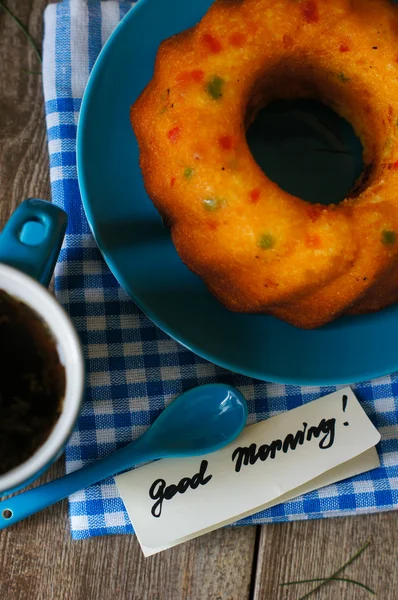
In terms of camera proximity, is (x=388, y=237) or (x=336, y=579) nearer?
(x=388, y=237)

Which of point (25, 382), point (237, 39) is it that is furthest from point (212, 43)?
point (25, 382)

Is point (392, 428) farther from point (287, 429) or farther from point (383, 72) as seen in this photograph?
point (383, 72)

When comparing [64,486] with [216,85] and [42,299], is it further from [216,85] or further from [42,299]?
[216,85]

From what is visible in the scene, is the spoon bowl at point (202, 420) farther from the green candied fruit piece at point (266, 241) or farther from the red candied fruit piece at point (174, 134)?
the red candied fruit piece at point (174, 134)

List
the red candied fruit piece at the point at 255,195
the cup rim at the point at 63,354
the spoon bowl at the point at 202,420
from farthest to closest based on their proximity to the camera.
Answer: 1. the spoon bowl at the point at 202,420
2. the red candied fruit piece at the point at 255,195
3. the cup rim at the point at 63,354

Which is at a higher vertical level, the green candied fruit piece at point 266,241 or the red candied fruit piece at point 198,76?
the red candied fruit piece at point 198,76

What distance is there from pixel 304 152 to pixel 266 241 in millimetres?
225

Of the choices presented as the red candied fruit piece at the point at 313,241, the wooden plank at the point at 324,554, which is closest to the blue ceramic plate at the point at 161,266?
the red candied fruit piece at the point at 313,241

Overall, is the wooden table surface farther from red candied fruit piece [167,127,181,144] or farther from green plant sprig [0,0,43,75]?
red candied fruit piece [167,127,181,144]

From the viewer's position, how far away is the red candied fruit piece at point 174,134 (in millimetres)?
779

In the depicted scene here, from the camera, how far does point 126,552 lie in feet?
3.14

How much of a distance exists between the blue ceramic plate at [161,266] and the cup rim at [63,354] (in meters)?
0.20

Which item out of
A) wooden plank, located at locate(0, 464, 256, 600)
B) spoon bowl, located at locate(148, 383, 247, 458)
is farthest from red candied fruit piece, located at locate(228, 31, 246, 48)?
wooden plank, located at locate(0, 464, 256, 600)

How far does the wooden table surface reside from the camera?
95 cm
